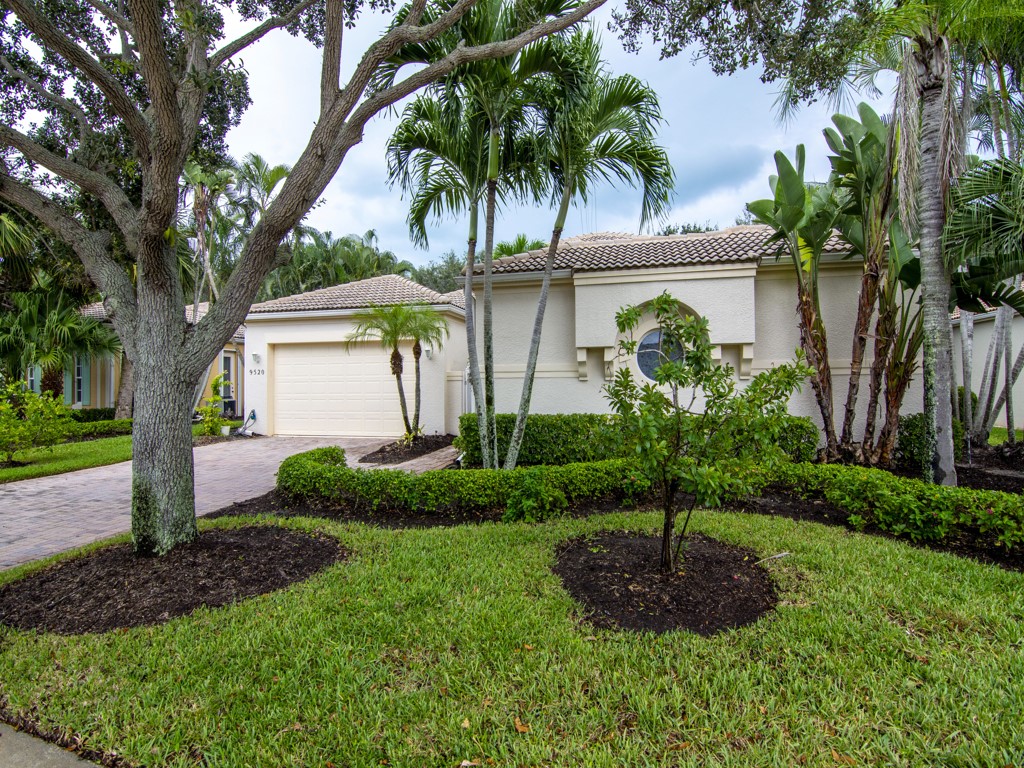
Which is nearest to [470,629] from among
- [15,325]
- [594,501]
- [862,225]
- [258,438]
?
[594,501]

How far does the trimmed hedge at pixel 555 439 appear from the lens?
8.37 metres

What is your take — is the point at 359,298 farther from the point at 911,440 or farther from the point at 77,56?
the point at 911,440

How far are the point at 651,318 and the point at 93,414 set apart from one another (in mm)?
18126

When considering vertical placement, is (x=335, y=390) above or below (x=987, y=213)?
below

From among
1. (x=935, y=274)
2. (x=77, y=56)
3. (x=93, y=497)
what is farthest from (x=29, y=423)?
(x=935, y=274)

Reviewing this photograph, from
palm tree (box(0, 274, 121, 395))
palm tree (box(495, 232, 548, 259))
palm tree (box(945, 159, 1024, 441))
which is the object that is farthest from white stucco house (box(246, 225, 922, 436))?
palm tree (box(0, 274, 121, 395))

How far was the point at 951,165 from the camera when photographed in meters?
6.71

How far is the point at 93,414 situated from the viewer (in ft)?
54.4

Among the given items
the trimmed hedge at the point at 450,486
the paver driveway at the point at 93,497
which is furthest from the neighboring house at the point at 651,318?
the paver driveway at the point at 93,497

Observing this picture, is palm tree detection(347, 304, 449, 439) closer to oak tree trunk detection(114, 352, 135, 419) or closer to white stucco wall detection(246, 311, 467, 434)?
white stucco wall detection(246, 311, 467, 434)

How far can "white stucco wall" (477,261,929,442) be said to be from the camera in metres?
9.29

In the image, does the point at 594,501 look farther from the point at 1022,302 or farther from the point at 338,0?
the point at 1022,302

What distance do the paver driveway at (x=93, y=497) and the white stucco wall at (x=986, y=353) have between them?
17.0 m

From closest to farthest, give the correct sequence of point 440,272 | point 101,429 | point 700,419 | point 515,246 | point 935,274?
point 700,419 < point 935,274 < point 515,246 < point 101,429 < point 440,272
